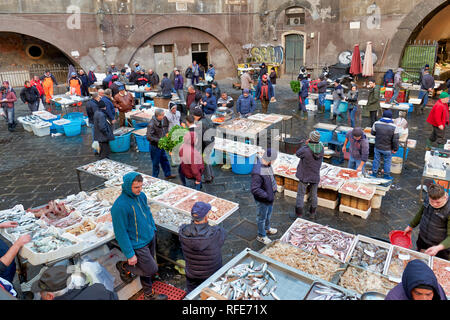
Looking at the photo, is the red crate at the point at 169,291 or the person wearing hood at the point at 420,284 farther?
the red crate at the point at 169,291

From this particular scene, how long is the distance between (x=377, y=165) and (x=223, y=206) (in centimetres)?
430

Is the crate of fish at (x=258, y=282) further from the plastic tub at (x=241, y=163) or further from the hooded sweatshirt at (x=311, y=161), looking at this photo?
the plastic tub at (x=241, y=163)

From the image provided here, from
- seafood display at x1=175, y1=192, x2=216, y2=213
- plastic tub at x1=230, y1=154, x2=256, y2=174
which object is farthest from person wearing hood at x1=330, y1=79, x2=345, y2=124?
seafood display at x1=175, y1=192, x2=216, y2=213

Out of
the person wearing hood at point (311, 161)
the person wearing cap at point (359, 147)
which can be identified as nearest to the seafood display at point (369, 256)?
the person wearing hood at point (311, 161)

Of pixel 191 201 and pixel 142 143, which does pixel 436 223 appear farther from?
pixel 142 143

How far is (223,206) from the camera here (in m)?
5.70

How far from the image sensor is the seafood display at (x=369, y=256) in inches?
180

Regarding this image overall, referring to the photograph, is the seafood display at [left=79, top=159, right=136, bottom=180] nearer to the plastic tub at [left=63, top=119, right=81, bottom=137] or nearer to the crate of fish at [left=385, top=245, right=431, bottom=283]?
the crate of fish at [left=385, top=245, right=431, bottom=283]

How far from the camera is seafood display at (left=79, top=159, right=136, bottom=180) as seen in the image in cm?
700

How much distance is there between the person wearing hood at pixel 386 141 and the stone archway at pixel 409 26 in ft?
36.8

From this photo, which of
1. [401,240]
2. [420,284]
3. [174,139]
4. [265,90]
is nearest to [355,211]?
[401,240]
